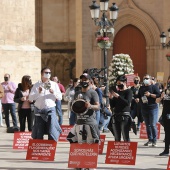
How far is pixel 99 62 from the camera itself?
42.8 meters

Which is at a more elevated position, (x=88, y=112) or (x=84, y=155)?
(x=88, y=112)

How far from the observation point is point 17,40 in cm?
2909

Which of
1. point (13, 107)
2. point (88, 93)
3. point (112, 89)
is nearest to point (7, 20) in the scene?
point (13, 107)

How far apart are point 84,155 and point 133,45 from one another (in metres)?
30.9

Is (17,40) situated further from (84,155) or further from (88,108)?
(84,155)

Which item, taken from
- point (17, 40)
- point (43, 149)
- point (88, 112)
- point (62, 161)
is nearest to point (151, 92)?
point (62, 161)

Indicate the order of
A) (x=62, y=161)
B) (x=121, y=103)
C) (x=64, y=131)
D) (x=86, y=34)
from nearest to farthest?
(x=62, y=161)
(x=121, y=103)
(x=64, y=131)
(x=86, y=34)

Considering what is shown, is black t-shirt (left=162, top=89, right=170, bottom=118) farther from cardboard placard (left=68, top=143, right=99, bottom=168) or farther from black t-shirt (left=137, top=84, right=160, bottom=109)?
cardboard placard (left=68, top=143, right=99, bottom=168)

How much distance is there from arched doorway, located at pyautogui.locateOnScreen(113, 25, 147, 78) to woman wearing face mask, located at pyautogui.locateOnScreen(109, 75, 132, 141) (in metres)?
27.5

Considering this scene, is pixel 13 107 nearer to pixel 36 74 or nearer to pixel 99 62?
pixel 36 74

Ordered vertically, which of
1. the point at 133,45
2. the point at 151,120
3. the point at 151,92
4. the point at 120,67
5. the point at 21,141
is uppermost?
the point at 133,45

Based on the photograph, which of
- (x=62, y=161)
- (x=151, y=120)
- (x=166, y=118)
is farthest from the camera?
(x=151, y=120)

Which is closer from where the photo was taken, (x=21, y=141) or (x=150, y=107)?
(x=21, y=141)

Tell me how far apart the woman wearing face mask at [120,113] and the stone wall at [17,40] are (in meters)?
12.8
